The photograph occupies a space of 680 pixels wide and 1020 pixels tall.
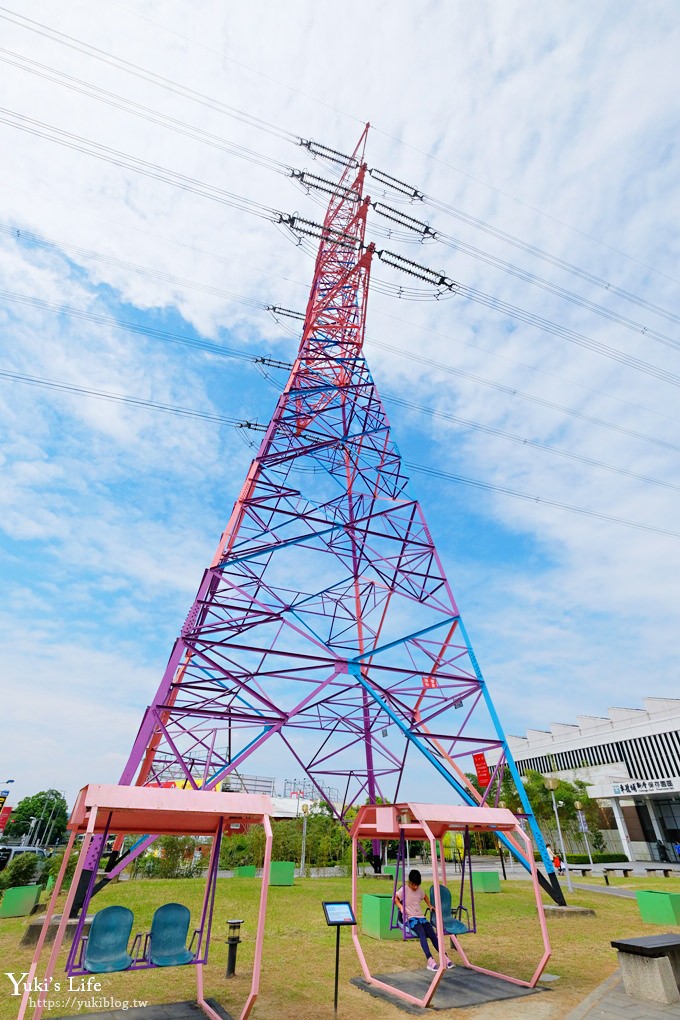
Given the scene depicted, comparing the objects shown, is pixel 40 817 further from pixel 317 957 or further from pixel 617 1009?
pixel 617 1009

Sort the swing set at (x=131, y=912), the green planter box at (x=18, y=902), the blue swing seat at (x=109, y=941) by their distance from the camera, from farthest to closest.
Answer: the green planter box at (x=18, y=902)
the blue swing seat at (x=109, y=941)
the swing set at (x=131, y=912)

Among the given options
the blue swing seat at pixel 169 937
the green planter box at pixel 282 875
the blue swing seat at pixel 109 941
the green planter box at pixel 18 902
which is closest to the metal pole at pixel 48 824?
the green planter box at pixel 282 875

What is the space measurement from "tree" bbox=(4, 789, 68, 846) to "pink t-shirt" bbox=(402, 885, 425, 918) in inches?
3809

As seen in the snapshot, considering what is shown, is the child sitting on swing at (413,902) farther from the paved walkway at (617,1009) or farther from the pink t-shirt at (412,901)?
the paved walkway at (617,1009)

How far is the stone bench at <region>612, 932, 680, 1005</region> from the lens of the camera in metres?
7.11

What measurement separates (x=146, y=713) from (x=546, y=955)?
8.21 m

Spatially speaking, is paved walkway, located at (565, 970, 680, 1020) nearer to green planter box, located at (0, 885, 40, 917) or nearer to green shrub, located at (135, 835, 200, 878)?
green planter box, located at (0, 885, 40, 917)

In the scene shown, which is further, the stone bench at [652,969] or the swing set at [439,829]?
the swing set at [439,829]

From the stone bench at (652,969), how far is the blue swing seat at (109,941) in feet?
22.2

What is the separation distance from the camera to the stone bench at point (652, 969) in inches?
280

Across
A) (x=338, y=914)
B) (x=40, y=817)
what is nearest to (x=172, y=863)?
(x=338, y=914)

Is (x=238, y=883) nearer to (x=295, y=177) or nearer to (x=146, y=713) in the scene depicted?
(x=146, y=713)

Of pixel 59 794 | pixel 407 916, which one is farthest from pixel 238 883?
pixel 59 794

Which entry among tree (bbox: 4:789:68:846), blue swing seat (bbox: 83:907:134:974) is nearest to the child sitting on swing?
blue swing seat (bbox: 83:907:134:974)
